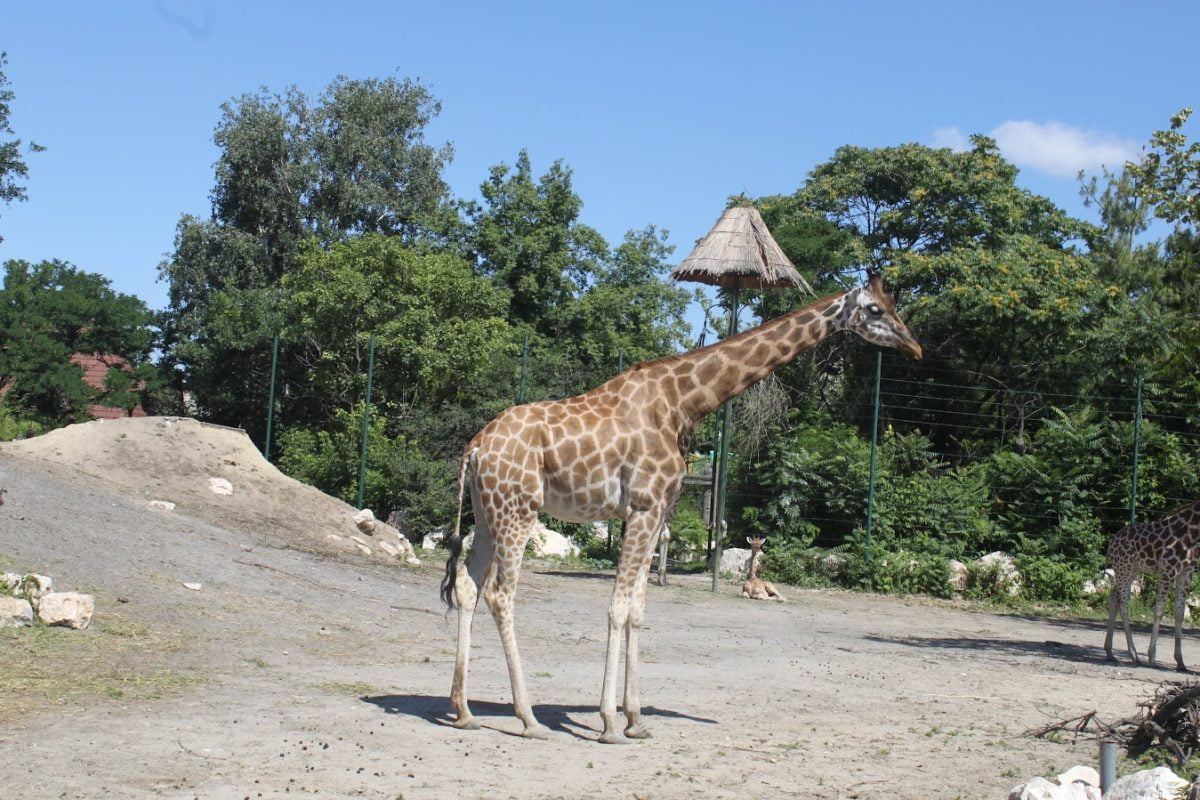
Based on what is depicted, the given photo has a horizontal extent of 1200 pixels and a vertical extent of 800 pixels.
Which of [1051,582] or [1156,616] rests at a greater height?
[1051,582]

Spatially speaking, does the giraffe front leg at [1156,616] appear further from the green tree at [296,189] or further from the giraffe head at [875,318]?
the green tree at [296,189]

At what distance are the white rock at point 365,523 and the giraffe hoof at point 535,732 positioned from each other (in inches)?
439

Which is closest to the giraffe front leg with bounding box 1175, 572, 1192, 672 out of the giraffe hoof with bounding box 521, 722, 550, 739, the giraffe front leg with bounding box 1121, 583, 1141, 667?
the giraffe front leg with bounding box 1121, 583, 1141, 667

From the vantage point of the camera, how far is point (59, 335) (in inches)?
1262

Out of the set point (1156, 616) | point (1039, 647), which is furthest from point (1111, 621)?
point (1039, 647)

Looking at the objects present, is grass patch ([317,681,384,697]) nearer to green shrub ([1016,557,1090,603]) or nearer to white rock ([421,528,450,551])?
white rock ([421,528,450,551])

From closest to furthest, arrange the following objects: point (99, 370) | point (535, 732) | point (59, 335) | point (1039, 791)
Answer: point (1039, 791) → point (535, 732) → point (59, 335) → point (99, 370)

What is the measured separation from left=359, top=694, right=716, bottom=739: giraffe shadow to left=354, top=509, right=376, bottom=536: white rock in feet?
32.3

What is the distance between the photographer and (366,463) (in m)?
22.1

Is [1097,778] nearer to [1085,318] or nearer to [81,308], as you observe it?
[1085,318]

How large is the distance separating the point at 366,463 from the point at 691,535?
5850 mm

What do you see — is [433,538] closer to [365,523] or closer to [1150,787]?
[365,523]

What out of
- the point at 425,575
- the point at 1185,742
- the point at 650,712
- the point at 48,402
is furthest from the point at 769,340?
the point at 48,402

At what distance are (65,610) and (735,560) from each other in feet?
40.0
